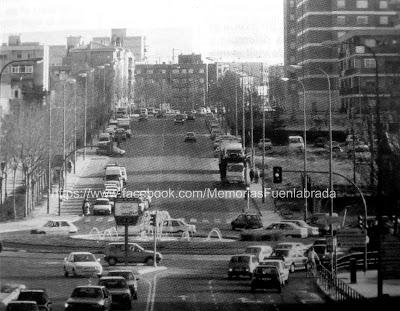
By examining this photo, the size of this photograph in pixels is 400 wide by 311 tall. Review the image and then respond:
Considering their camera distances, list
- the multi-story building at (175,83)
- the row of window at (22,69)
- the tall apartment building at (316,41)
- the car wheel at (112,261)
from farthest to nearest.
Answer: the row of window at (22,69) → the multi-story building at (175,83) → the tall apartment building at (316,41) → the car wheel at (112,261)

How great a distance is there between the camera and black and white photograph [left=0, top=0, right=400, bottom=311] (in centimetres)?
1886

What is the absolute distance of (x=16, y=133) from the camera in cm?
2827

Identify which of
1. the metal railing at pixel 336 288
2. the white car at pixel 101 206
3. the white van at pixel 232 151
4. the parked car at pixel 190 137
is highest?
the parked car at pixel 190 137

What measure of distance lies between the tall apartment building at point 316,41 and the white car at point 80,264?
593 centimetres

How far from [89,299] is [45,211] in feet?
20.7

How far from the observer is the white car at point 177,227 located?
21.5 m

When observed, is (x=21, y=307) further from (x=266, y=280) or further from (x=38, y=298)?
(x=266, y=280)

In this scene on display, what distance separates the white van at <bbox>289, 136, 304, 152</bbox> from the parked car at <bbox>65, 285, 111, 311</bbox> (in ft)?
25.5

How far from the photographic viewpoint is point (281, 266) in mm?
19219

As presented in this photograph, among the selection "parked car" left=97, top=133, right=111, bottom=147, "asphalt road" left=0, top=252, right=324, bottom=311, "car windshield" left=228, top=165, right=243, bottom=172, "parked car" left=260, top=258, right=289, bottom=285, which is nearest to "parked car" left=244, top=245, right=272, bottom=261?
"parked car" left=260, top=258, right=289, bottom=285

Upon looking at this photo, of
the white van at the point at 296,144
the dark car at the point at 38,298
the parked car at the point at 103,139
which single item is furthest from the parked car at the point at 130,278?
the white van at the point at 296,144

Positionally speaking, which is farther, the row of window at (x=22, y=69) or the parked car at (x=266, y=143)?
the row of window at (x=22, y=69)

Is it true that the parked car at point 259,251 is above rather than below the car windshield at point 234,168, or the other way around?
below

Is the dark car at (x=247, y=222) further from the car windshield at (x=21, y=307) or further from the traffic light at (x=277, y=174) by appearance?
the car windshield at (x=21, y=307)
